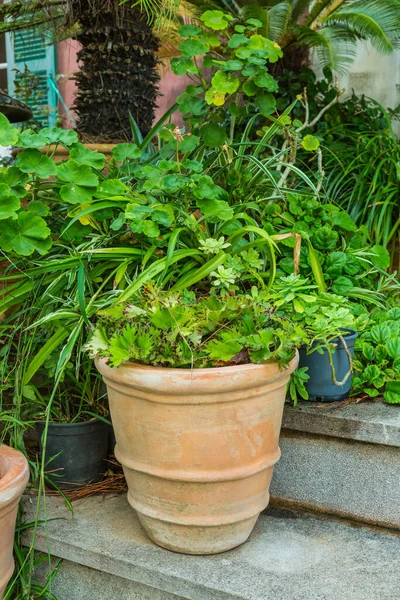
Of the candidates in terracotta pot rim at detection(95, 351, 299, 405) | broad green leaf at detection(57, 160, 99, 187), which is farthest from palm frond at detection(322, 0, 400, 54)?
terracotta pot rim at detection(95, 351, 299, 405)

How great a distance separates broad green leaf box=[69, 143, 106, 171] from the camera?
1853mm

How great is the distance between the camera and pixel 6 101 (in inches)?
79.0

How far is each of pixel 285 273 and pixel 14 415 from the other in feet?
2.93

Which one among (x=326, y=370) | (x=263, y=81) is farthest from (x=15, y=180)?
(x=326, y=370)

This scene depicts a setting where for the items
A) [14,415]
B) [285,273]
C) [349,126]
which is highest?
[349,126]

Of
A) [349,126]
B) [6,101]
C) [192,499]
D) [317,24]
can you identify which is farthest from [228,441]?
[317,24]

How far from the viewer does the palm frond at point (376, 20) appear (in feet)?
10.9

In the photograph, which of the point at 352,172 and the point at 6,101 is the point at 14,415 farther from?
the point at 352,172

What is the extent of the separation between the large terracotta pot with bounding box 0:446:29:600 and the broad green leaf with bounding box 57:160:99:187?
0.72 metres

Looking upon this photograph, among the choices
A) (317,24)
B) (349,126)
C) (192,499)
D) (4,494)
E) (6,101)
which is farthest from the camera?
(317,24)

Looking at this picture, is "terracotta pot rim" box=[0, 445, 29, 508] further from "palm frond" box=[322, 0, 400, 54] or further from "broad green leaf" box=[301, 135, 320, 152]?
"palm frond" box=[322, 0, 400, 54]

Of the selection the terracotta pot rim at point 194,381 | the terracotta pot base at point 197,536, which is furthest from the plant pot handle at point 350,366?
the terracotta pot base at point 197,536

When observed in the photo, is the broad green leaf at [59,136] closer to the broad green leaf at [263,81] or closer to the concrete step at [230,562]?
the broad green leaf at [263,81]

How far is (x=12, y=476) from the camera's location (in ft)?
4.79
